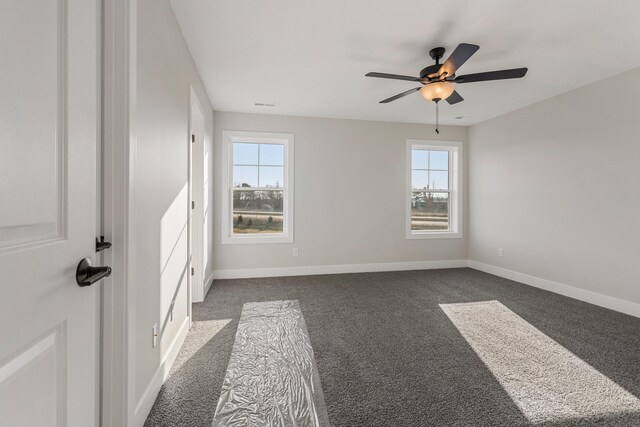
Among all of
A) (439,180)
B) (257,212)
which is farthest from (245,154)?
(439,180)

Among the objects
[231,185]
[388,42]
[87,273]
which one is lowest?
[87,273]

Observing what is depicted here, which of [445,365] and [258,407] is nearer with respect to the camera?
[258,407]

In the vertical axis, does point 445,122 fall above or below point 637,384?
above

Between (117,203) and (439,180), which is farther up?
(439,180)

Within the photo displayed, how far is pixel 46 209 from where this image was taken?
71 cm

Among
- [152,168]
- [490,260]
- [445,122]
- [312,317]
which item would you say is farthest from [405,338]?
[445,122]

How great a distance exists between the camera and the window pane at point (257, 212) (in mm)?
4578

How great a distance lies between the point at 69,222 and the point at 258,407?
1.43 meters

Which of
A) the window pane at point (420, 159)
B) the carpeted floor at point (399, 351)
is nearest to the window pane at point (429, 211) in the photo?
the window pane at point (420, 159)

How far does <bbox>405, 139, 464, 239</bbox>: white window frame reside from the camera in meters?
5.00

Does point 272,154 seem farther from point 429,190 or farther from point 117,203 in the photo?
point 117,203

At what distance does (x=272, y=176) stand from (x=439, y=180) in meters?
3.07

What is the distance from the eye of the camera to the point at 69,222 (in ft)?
2.57

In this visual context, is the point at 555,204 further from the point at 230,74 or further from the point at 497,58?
the point at 230,74
